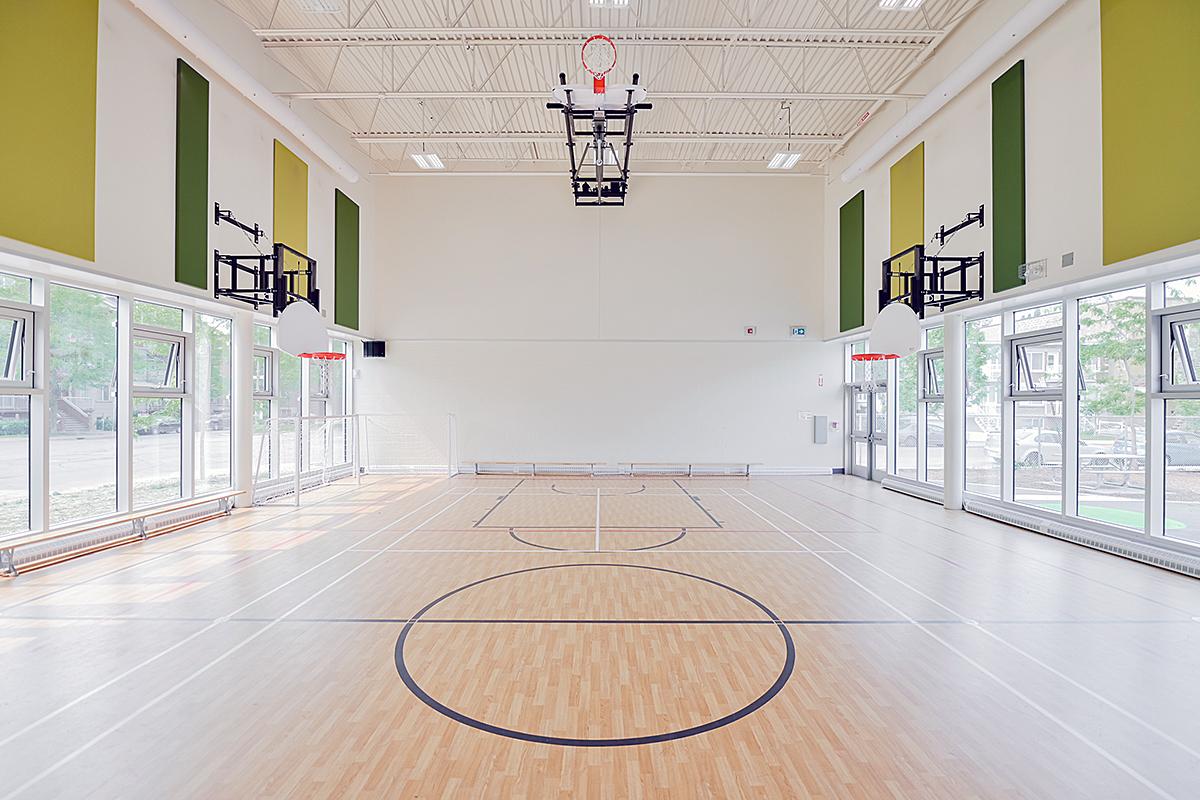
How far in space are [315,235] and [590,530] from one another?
7.19 meters

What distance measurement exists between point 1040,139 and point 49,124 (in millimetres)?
9737

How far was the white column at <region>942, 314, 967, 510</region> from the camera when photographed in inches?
325

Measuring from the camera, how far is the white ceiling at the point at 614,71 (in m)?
7.75

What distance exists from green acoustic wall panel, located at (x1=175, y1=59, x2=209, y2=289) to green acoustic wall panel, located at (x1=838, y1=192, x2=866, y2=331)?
10.3m

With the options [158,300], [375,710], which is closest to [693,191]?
[158,300]

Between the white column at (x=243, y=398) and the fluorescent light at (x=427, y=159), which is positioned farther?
the fluorescent light at (x=427, y=159)

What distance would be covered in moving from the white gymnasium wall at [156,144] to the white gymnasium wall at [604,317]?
13.9 feet

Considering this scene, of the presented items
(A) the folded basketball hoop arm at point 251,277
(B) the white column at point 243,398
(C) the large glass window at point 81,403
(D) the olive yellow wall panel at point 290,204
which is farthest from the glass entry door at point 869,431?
(C) the large glass window at point 81,403

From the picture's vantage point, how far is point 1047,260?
21.4 feet

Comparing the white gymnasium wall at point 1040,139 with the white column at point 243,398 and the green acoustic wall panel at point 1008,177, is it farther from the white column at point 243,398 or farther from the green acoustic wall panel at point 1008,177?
the white column at point 243,398

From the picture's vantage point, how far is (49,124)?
528cm

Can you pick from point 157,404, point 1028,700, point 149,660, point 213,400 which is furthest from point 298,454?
point 1028,700

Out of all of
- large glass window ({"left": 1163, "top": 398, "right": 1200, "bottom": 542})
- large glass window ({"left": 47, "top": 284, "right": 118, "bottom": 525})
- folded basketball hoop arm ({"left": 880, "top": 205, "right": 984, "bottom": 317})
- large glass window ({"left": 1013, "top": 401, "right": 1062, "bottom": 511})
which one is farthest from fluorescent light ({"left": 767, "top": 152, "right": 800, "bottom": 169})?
large glass window ({"left": 47, "top": 284, "right": 118, "bottom": 525})

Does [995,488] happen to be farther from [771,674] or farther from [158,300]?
[158,300]
